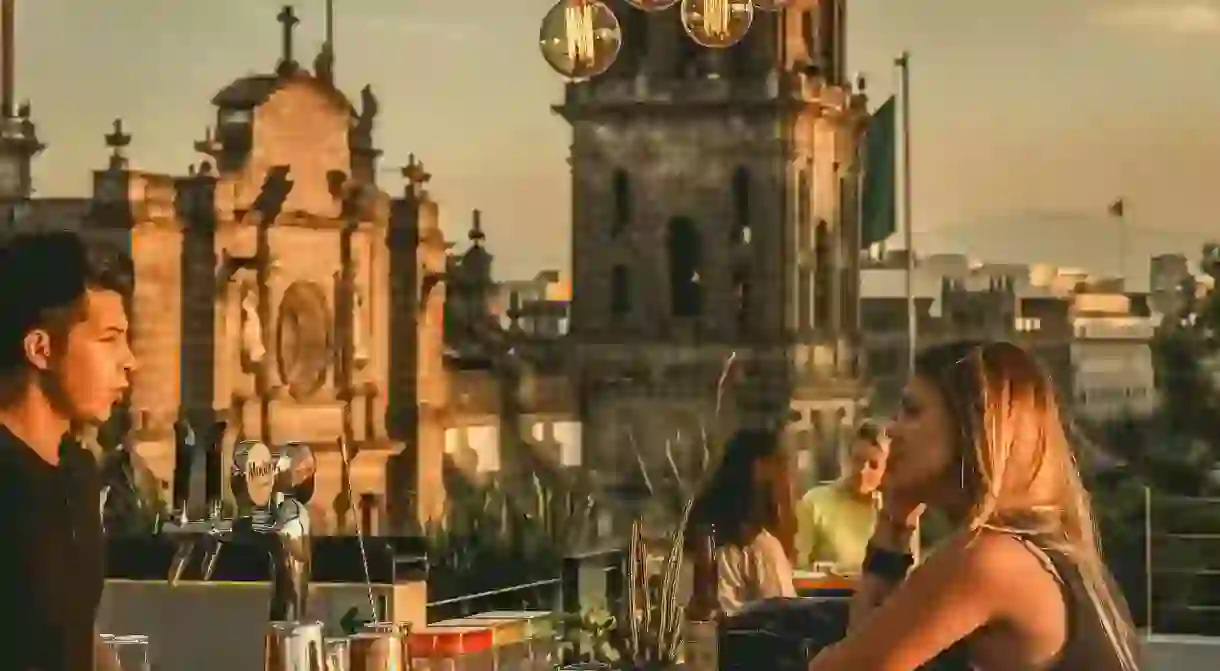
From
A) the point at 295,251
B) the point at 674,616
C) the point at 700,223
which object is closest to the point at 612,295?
the point at 700,223

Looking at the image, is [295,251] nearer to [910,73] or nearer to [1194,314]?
[910,73]

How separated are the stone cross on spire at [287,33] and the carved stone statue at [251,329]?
1626mm

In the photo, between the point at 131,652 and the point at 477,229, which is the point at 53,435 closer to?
the point at 131,652


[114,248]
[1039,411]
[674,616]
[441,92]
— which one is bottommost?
[674,616]

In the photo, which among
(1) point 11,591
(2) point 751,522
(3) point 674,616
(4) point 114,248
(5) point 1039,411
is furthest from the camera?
(4) point 114,248

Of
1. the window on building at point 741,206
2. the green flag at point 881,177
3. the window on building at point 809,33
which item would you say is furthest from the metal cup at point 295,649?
the window on building at point 741,206

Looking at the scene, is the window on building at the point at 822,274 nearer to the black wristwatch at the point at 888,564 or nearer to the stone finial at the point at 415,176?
Result: the stone finial at the point at 415,176

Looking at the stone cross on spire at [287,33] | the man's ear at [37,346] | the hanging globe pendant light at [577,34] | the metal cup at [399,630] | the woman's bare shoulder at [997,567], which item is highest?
the stone cross on spire at [287,33]

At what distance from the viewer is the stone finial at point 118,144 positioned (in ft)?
30.9

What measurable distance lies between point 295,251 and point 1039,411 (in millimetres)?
10700

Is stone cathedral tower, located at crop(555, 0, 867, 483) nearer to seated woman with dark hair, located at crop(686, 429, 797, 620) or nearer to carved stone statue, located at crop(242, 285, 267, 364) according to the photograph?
carved stone statue, located at crop(242, 285, 267, 364)

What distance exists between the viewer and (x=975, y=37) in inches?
421

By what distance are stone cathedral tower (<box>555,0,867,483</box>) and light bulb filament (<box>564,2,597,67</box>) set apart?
7.51 m

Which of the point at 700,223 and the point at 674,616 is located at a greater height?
the point at 700,223
